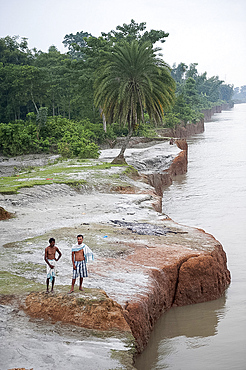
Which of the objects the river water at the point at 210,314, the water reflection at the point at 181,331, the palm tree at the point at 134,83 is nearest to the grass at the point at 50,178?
the palm tree at the point at 134,83

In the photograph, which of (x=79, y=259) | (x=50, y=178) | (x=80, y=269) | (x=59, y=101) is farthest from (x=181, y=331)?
(x=59, y=101)

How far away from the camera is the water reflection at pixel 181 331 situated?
336 inches

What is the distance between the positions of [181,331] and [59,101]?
171 feet

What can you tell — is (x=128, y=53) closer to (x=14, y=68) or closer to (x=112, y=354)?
(x=112, y=354)

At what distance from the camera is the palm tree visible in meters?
25.0

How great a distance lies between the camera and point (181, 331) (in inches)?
381

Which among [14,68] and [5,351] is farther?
[14,68]

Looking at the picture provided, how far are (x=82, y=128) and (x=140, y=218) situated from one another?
99.8ft

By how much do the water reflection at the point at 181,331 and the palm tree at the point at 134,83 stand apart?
52.9ft

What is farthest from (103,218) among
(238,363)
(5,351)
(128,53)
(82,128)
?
(82,128)

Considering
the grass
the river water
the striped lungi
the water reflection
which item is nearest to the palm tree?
the grass

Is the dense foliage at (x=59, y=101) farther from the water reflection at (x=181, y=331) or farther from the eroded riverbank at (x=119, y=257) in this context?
the water reflection at (x=181, y=331)

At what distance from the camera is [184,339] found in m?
9.33

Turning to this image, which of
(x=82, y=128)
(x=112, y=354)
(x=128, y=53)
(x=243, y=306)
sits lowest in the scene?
(x=243, y=306)
